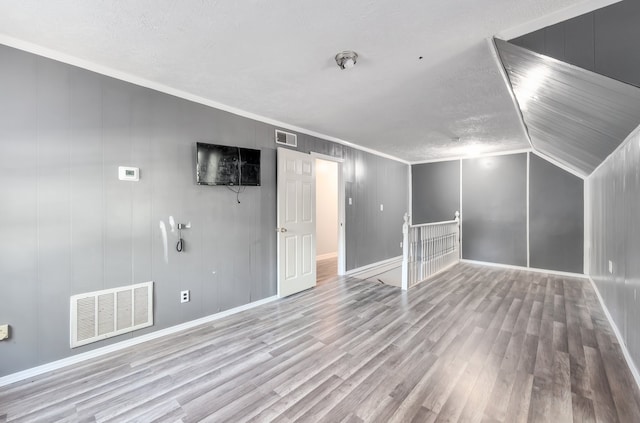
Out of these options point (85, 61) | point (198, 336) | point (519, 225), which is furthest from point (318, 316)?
point (519, 225)

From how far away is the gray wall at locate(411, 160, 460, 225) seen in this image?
639 cm

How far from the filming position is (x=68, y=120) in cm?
224

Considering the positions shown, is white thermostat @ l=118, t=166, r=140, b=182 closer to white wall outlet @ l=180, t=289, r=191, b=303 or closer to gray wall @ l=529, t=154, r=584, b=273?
white wall outlet @ l=180, t=289, r=191, b=303

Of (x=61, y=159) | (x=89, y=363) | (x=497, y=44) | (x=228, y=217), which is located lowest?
(x=89, y=363)

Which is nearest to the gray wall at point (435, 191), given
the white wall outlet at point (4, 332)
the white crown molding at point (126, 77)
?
the white crown molding at point (126, 77)

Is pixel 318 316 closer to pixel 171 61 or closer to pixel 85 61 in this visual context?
pixel 171 61

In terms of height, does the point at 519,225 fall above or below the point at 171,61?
below

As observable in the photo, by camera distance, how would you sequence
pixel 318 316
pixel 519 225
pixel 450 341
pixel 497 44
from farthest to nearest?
pixel 519 225, pixel 318 316, pixel 450 341, pixel 497 44

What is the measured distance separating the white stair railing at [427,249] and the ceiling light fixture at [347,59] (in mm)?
2593

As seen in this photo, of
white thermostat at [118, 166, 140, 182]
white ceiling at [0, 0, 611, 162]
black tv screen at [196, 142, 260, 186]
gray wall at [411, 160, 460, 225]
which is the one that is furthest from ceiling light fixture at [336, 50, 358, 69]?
gray wall at [411, 160, 460, 225]

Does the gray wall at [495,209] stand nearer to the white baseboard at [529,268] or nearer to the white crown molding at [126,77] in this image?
the white baseboard at [529,268]

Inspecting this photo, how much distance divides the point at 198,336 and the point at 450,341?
8.28 feet

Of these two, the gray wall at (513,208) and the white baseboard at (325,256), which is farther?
the white baseboard at (325,256)

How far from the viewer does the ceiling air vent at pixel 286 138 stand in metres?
3.82
